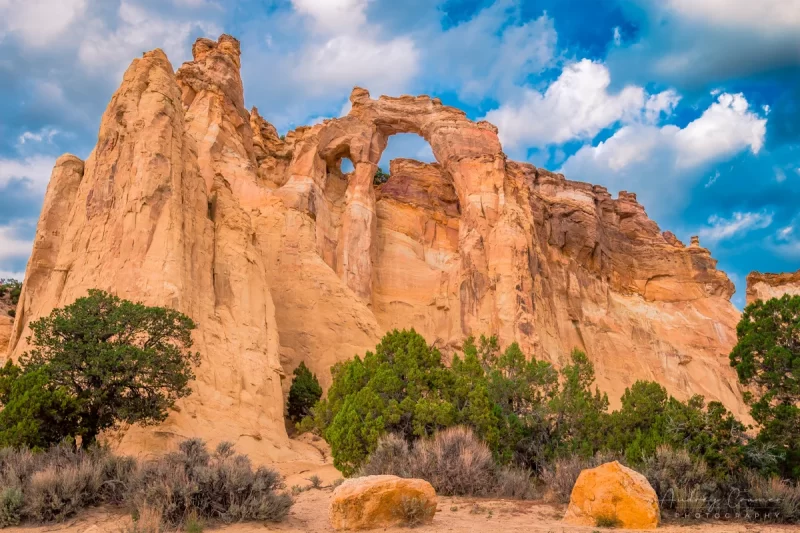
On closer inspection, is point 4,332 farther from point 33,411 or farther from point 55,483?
point 55,483

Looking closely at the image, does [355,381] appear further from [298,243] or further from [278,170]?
[278,170]

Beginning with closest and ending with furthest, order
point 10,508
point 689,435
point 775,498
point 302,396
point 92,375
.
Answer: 1. point 10,508
2. point 775,498
3. point 689,435
4. point 92,375
5. point 302,396

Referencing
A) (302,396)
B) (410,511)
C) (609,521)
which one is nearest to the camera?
(410,511)

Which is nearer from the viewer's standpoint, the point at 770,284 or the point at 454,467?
the point at 454,467

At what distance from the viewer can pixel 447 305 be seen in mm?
41094

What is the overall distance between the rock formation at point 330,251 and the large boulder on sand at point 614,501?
11818mm

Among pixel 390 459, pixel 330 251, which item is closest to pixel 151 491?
pixel 390 459

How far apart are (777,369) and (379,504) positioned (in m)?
9.35

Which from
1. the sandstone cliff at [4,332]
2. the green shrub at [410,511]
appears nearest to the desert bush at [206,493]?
the green shrub at [410,511]

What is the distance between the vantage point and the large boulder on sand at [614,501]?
9.69 metres

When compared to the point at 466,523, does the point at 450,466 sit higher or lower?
higher

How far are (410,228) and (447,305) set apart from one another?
7.85 meters

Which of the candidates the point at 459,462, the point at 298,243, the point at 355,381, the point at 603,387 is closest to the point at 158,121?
the point at 298,243

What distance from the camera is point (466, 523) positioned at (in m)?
Result: 9.89
